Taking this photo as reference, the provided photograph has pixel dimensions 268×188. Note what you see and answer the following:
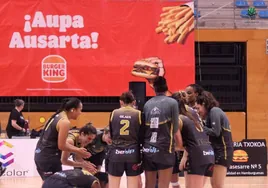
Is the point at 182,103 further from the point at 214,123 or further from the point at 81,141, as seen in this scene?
the point at 81,141

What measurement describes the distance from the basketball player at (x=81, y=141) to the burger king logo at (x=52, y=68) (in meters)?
11.7

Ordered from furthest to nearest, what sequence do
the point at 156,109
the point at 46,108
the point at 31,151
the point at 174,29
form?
the point at 46,108
the point at 174,29
the point at 31,151
the point at 156,109

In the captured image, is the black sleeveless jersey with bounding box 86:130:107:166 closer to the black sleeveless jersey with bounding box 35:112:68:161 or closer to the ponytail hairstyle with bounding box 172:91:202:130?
the black sleeveless jersey with bounding box 35:112:68:161

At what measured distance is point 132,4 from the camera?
21.4 meters

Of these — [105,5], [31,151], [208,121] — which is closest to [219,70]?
[105,5]

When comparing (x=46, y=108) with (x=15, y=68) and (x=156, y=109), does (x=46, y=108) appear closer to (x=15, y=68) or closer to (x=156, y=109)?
(x=15, y=68)

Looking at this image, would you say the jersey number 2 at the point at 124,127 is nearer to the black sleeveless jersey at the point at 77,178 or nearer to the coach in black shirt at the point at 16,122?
the black sleeveless jersey at the point at 77,178

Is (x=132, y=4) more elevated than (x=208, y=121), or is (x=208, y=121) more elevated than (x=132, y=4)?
(x=132, y=4)

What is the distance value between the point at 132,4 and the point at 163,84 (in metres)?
11.8

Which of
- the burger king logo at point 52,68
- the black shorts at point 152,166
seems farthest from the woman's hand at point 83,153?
the burger king logo at point 52,68

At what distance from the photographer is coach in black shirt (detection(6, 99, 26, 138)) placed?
57.8ft

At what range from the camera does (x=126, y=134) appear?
33.0 ft

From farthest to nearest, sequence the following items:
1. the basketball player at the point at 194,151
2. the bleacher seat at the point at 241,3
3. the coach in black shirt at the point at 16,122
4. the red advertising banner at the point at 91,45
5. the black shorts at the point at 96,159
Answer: the bleacher seat at the point at 241,3, the red advertising banner at the point at 91,45, the coach in black shirt at the point at 16,122, the black shorts at the point at 96,159, the basketball player at the point at 194,151

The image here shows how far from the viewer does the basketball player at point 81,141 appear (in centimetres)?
933
